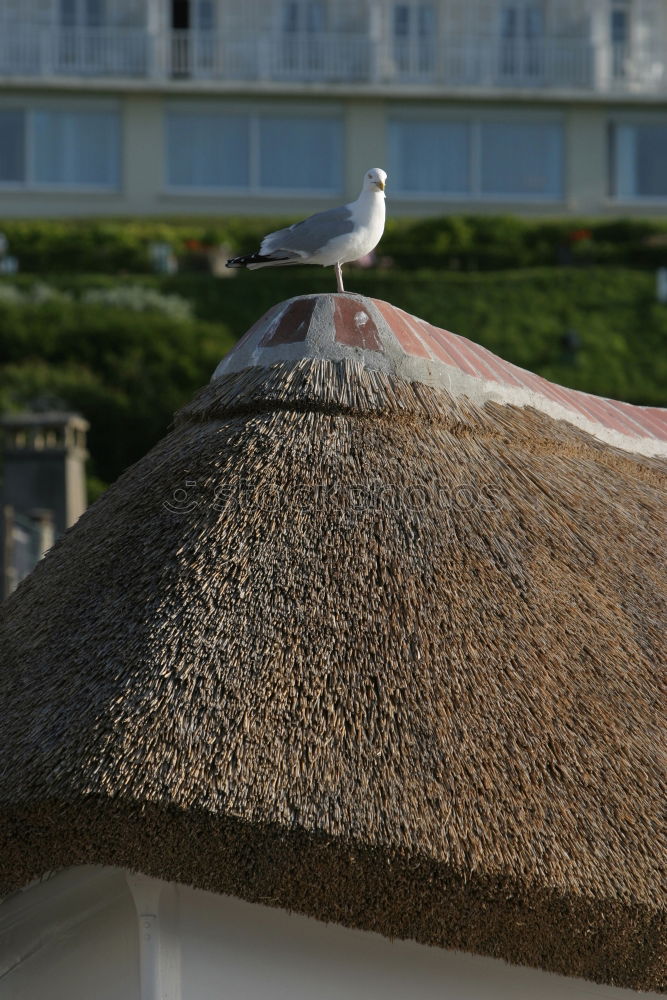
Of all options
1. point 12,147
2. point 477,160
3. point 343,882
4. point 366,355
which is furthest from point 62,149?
point 343,882

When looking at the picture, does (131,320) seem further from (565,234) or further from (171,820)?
(171,820)

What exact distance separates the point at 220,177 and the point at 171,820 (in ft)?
86.2

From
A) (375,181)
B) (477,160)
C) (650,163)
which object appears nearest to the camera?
(375,181)

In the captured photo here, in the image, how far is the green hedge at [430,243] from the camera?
24703 millimetres

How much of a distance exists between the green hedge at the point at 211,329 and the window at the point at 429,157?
19.8 ft

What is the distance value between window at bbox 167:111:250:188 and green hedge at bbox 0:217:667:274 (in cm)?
272

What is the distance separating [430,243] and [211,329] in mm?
5214

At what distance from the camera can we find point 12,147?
2923 cm

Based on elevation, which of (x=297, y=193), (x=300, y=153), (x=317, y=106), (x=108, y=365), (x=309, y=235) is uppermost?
(x=317, y=106)

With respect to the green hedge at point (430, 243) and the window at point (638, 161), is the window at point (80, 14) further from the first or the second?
the window at point (638, 161)

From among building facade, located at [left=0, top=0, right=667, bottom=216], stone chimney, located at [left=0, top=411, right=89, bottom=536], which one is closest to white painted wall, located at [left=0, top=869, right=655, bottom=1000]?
stone chimney, located at [left=0, top=411, right=89, bottom=536]

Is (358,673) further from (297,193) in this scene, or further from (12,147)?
(12,147)

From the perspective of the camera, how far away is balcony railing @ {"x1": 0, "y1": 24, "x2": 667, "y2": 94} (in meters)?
29.1

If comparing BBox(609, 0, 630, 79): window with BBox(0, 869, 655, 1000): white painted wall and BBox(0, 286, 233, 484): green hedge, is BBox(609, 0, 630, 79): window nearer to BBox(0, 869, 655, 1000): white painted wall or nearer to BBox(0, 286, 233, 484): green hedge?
BBox(0, 286, 233, 484): green hedge
